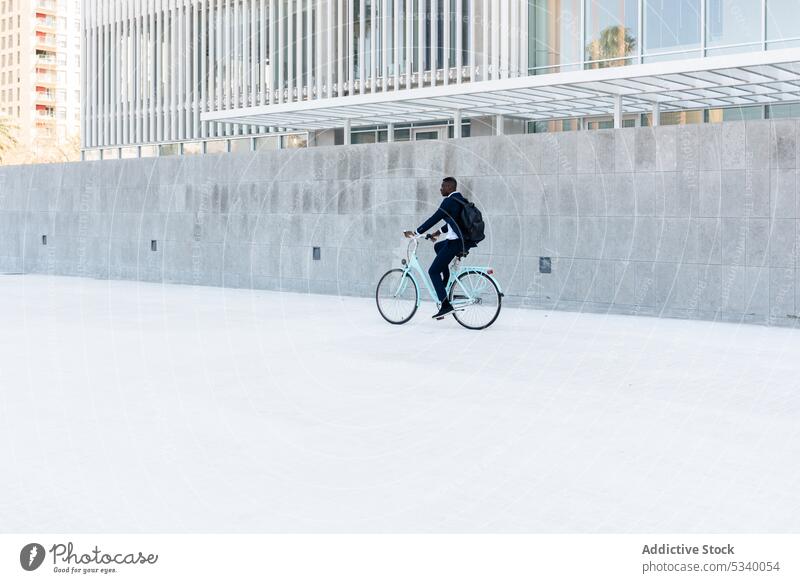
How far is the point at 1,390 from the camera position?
26.1 feet

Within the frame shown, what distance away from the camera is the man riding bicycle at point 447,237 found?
11914mm

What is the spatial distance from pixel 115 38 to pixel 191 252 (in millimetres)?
15665

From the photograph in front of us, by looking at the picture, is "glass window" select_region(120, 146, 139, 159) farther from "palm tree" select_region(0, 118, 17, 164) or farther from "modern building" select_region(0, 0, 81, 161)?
"modern building" select_region(0, 0, 81, 161)

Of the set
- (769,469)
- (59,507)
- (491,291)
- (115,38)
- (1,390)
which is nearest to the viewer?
(59,507)

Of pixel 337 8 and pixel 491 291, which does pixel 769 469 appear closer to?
pixel 491 291

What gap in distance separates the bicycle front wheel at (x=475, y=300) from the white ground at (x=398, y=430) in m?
0.23

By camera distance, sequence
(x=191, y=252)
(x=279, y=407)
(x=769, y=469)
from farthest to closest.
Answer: (x=191, y=252), (x=279, y=407), (x=769, y=469)

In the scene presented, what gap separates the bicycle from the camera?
39.3ft

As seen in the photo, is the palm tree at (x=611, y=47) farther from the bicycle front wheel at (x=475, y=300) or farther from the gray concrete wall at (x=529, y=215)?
the bicycle front wheel at (x=475, y=300)

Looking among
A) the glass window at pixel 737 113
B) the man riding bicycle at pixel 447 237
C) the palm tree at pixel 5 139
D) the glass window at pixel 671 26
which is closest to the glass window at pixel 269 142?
the glass window at pixel 671 26

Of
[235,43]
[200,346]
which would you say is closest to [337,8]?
[235,43]

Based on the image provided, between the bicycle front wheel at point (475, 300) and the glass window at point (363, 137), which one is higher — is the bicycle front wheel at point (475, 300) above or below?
below

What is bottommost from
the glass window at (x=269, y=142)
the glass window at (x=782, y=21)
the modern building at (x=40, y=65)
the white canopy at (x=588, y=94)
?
the white canopy at (x=588, y=94)

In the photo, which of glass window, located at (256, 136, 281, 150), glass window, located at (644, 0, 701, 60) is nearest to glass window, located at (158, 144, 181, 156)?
glass window, located at (256, 136, 281, 150)
